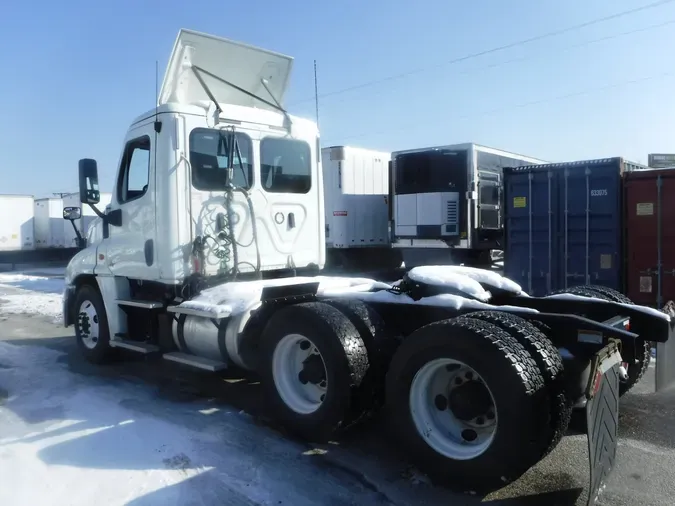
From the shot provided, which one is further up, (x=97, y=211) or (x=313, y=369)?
(x=97, y=211)

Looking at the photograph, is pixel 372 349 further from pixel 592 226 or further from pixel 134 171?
pixel 592 226

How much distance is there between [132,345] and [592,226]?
26.1ft

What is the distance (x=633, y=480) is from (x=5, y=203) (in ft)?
98.7

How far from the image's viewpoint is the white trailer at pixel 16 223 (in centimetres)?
2758

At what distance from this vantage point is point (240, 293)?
214 inches

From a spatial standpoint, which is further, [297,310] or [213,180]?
[213,180]

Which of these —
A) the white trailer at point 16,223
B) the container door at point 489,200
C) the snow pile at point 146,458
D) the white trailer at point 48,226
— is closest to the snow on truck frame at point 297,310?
the snow pile at point 146,458

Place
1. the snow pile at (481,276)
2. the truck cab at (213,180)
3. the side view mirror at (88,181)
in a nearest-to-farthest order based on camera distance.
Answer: the snow pile at (481,276), the truck cab at (213,180), the side view mirror at (88,181)

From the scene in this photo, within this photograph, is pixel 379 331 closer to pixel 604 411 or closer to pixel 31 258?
pixel 604 411

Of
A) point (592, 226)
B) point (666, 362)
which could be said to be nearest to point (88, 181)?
point (666, 362)

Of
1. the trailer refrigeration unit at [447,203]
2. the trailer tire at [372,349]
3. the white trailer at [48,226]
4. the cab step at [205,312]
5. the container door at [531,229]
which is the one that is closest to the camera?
the trailer tire at [372,349]

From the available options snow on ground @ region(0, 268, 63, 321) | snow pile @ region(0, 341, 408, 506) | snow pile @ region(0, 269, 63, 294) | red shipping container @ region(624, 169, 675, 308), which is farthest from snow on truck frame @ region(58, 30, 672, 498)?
snow pile @ region(0, 269, 63, 294)

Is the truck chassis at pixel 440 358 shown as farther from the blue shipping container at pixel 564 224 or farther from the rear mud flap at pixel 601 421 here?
the blue shipping container at pixel 564 224

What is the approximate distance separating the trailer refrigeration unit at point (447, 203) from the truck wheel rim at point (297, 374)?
898 cm
